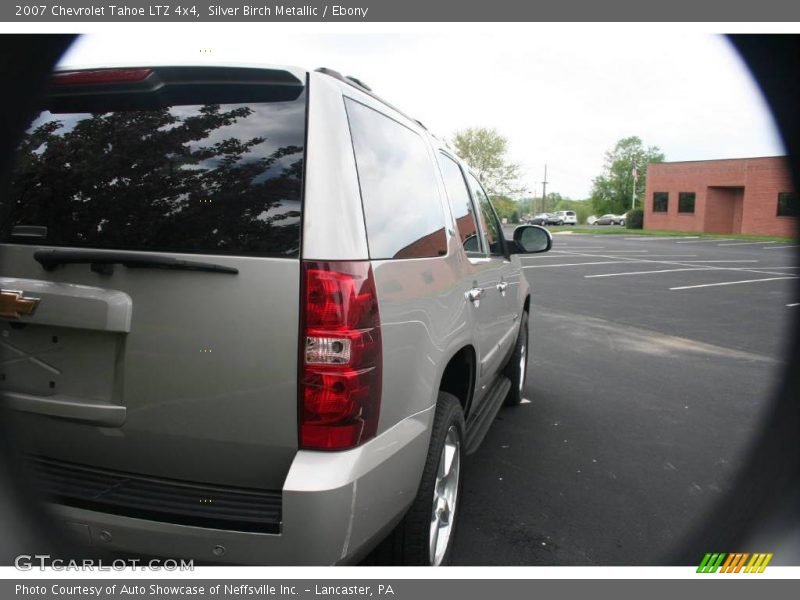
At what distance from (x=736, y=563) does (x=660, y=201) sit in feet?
170

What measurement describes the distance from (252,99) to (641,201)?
9121 cm

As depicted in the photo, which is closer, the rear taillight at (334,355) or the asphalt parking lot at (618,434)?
the rear taillight at (334,355)

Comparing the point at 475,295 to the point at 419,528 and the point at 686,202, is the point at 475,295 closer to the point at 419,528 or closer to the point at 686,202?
the point at 419,528

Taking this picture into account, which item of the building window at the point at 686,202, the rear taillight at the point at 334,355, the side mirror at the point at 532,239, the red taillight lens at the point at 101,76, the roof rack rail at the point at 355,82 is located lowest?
the rear taillight at the point at 334,355

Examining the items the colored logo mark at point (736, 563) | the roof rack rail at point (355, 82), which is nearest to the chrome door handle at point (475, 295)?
the roof rack rail at point (355, 82)

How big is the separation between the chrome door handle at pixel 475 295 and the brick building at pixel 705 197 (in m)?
36.1

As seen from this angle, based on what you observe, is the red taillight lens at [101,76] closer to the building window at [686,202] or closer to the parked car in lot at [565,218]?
the building window at [686,202]

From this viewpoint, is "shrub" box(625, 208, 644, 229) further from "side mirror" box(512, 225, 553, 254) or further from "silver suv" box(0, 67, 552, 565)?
"silver suv" box(0, 67, 552, 565)

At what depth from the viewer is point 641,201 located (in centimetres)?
8419

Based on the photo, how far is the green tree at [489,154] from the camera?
66250mm

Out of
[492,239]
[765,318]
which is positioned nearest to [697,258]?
[765,318]

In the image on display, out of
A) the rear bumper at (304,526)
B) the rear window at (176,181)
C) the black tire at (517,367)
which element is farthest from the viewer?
the black tire at (517,367)

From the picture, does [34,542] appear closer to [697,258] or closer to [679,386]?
[679,386]

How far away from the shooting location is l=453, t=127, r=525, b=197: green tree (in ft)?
217
